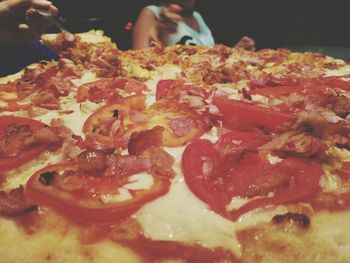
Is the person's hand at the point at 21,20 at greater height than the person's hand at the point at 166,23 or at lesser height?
greater

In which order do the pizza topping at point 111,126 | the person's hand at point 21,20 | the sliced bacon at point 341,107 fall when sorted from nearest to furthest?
the pizza topping at point 111,126 → the sliced bacon at point 341,107 → the person's hand at point 21,20

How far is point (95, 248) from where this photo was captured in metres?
1.51

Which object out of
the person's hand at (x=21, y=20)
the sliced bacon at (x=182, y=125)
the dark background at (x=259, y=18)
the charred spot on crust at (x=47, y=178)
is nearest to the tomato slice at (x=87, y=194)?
the charred spot on crust at (x=47, y=178)

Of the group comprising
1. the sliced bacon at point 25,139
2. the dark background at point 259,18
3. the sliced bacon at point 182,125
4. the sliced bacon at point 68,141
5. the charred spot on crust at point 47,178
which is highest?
the charred spot on crust at point 47,178

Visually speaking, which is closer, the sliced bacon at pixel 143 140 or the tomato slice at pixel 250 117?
the sliced bacon at pixel 143 140

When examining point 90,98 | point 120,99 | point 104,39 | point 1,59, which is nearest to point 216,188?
point 120,99

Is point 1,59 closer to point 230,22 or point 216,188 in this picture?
point 216,188

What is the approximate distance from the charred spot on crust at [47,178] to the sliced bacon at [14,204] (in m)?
0.10

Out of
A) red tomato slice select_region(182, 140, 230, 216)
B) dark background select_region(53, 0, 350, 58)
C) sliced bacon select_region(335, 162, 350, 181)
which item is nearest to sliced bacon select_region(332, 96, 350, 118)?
sliced bacon select_region(335, 162, 350, 181)

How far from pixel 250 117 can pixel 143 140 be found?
0.65 metres

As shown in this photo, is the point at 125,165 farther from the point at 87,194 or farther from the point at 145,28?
the point at 145,28

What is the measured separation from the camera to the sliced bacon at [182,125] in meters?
2.15

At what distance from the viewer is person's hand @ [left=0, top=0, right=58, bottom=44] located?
10.7 feet

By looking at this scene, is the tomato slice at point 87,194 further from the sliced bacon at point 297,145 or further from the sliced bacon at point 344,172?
the sliced bacon at point 344,172
